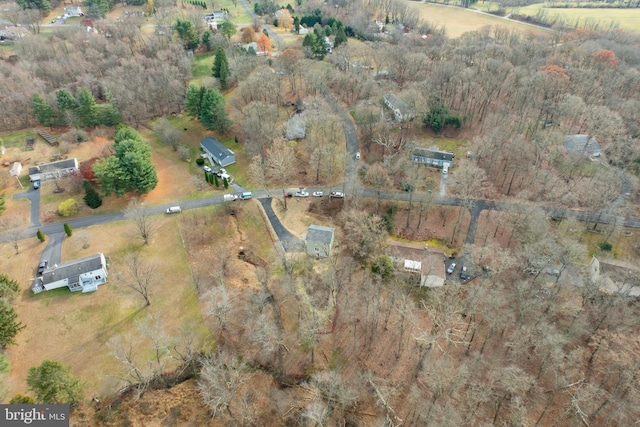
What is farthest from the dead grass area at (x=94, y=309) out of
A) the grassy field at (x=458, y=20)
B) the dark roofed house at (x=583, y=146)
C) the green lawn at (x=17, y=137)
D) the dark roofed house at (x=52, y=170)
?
the grassy field at (x=458, y=20)

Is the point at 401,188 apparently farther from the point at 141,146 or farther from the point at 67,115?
the point at 67,115

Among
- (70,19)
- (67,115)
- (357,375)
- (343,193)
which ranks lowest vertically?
(357,375)

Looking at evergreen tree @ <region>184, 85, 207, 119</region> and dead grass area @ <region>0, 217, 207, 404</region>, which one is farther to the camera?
evergreen tree @ <region>184, 85, 207, 119</region>

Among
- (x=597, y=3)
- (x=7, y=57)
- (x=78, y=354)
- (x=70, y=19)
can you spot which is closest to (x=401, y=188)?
(x=78, y=354)

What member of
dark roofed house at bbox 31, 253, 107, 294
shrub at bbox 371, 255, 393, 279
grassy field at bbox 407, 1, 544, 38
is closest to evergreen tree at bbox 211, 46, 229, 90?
dark roofed house at bbox 31, 253, 107, 294

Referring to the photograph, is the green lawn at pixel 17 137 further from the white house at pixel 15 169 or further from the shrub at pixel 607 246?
the shrub at pixel 607 246

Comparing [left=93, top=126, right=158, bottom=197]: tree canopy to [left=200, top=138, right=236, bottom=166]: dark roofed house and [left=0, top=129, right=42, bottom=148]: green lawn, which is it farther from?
[left=0, top=129, right=42, bottom=148]: green lawn
